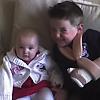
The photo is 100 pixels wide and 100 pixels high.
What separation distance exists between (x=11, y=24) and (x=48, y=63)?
14.9 inches

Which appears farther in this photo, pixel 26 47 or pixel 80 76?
pixel 26 47

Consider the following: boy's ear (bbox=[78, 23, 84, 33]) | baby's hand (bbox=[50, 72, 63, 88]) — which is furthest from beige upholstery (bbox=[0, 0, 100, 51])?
baby's hand (bbox=[50, 72, 63, 88])

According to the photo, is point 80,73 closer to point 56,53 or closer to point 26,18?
point 56,53

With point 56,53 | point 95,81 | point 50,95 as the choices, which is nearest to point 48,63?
point 56,53

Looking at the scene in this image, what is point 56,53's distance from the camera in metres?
1.77

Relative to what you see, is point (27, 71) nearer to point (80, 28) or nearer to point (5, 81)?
point (5, 81)

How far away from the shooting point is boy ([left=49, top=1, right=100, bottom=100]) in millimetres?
1632

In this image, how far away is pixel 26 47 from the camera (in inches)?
66.7

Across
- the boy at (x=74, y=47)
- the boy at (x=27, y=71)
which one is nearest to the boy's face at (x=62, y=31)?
the boy at (x=74, y=47)

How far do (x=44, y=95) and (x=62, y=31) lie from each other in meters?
0.36

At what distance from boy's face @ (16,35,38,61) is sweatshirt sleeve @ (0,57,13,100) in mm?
90

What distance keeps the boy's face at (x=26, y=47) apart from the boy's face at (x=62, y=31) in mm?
116

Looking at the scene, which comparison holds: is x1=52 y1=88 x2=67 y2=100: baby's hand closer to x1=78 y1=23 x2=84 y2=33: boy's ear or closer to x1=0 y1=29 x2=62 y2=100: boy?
x1=0 y1=29 x2=62 y2=100: boy

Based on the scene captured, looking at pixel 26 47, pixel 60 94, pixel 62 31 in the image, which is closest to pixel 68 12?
pixel 62 31
